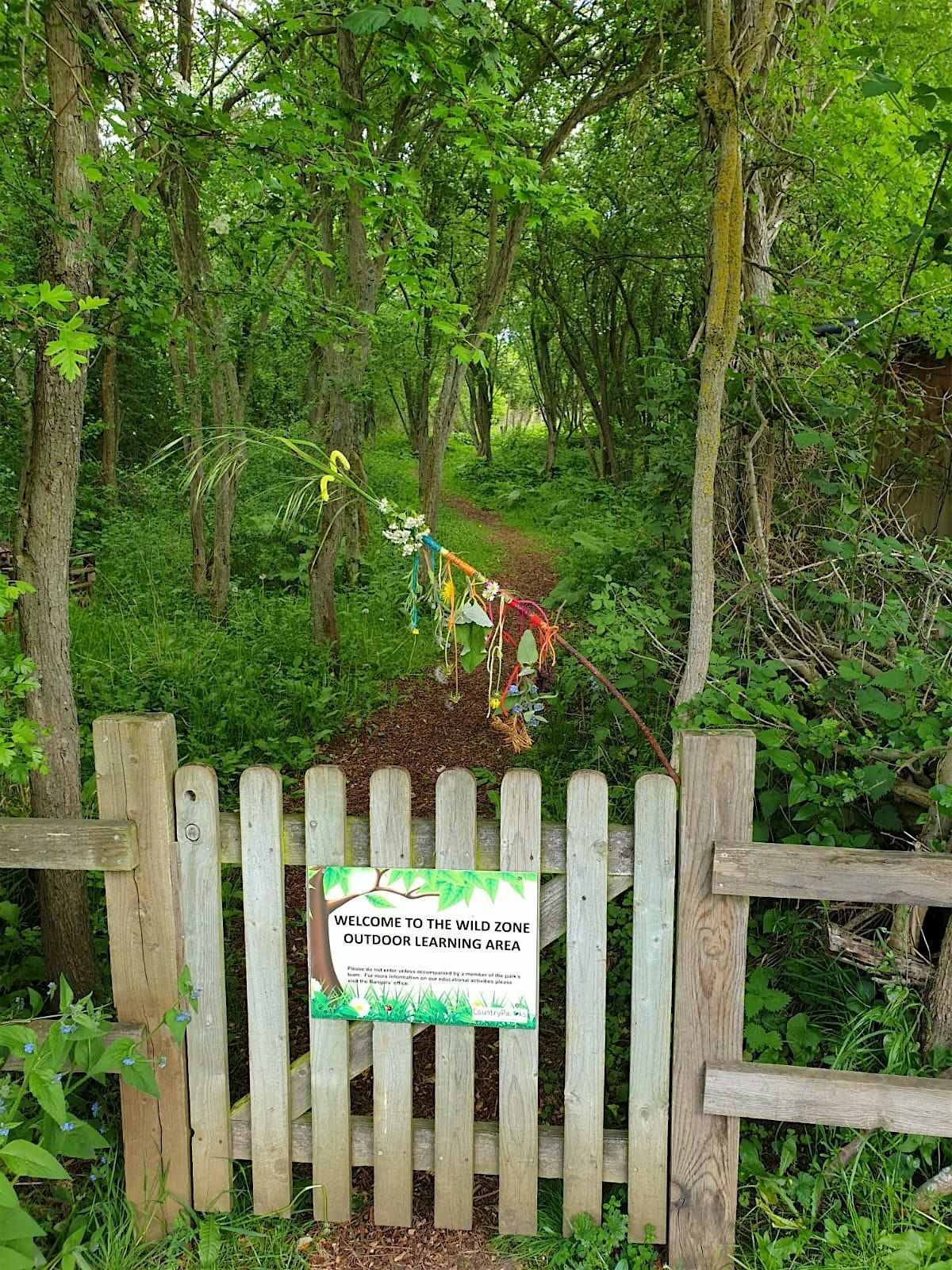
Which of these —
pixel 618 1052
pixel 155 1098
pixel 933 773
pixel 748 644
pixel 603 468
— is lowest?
pixel 618 1052

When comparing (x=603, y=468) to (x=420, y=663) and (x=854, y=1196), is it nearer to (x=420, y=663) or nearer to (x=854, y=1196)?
(x=420, y=663)

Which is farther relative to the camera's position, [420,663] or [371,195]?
[420,663]

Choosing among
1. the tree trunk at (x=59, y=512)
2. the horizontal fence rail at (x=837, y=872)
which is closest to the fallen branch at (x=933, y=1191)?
the horizontal fence rail at (x=837, y=872)

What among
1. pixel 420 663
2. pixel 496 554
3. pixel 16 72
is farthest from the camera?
pixel 496 554

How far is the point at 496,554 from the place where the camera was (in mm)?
13617

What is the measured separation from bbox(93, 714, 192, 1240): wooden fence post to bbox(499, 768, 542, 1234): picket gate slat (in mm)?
937

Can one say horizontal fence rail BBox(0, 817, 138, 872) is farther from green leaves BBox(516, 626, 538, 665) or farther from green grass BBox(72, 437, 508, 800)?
green grass BBox(72, 437, 508, 800)

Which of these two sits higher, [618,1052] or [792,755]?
[792,755]

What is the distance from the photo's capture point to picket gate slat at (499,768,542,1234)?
2232 mm

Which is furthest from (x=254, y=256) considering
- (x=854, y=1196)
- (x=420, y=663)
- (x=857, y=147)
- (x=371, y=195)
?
(x=854, y=1196)

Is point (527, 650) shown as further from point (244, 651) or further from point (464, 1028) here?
point (244, 651)

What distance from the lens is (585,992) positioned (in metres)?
2.34

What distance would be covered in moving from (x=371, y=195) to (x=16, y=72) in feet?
5.75

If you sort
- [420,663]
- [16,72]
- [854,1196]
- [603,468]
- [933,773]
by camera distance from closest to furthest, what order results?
1. [854,1196]
2. [933,773]
3. [16,72]
4. [420,663]
5. [603,468]
